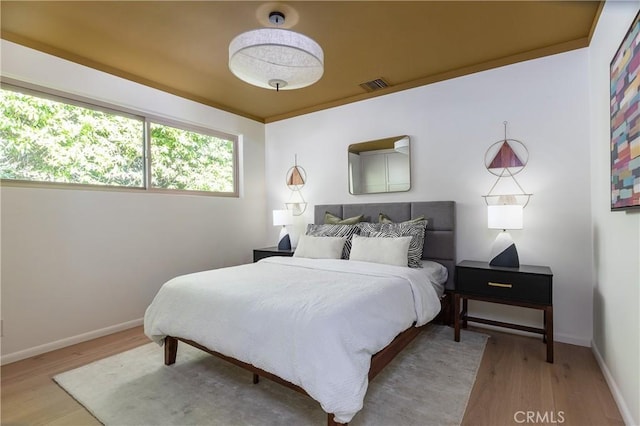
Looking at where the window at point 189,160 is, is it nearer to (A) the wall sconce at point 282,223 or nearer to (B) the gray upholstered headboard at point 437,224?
(A) the wall sconce at point 282,223

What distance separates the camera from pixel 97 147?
3.06 m

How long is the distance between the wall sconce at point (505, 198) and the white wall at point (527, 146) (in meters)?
0.06

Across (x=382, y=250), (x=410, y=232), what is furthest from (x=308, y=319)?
(x=410, y=232)

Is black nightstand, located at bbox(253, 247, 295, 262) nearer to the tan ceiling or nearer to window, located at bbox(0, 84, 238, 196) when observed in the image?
window, located at bbox(0, 84, 238, 196)

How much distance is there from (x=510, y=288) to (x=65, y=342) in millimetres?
3848

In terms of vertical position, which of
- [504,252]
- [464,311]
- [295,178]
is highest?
[295,178]

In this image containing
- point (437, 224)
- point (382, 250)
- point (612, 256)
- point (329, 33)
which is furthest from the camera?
point (437, 224)

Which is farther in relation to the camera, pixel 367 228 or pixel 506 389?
pixel 367 228

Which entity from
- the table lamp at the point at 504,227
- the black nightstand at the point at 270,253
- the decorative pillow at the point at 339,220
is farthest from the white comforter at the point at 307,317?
the black nightstand at the point at 270,253

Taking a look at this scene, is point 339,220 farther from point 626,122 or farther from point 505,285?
point 626,122

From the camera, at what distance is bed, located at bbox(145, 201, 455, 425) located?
146 centimetres

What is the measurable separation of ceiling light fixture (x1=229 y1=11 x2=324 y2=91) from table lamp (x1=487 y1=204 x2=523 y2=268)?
6.21ft

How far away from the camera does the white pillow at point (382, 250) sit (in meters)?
2.74

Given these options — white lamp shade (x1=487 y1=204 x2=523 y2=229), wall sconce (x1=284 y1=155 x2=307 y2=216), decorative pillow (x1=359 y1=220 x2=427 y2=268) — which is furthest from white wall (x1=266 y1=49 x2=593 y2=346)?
wall sconce (x1=284 y1=155 x2=307 y2=216)
